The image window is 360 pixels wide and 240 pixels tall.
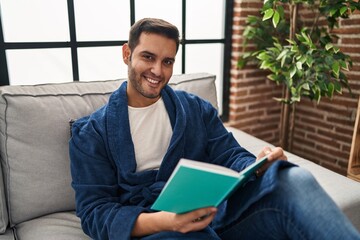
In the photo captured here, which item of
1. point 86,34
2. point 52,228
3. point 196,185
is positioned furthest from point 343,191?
point 86,34

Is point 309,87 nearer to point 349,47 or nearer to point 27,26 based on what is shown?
point 349,47

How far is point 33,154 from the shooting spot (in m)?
1.38

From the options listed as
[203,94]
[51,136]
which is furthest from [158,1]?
[51,136]

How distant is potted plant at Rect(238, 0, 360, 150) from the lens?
195cm

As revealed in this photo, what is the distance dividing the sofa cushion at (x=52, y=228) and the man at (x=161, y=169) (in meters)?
0.15

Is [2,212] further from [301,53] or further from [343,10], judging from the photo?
[343,10]

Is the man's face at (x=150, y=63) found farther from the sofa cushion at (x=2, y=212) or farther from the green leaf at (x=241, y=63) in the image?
the green leaf at (x=241, y=63)

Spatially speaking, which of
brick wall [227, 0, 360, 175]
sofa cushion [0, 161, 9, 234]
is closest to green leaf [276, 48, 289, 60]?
brick wall [227, 0, 360, 175]

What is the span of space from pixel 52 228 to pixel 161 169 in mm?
481

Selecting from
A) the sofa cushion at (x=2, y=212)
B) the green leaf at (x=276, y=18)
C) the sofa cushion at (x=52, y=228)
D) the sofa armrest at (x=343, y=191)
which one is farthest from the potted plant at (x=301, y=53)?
the sofa cushion at (x=2, y=212)

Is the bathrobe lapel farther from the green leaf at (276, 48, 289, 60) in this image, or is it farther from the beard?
the green leaf at (276, 48, 289, 60)

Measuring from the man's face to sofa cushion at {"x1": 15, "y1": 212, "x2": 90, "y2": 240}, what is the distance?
1.91 feet

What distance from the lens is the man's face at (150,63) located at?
1233 millimetres

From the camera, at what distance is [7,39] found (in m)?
1.81
